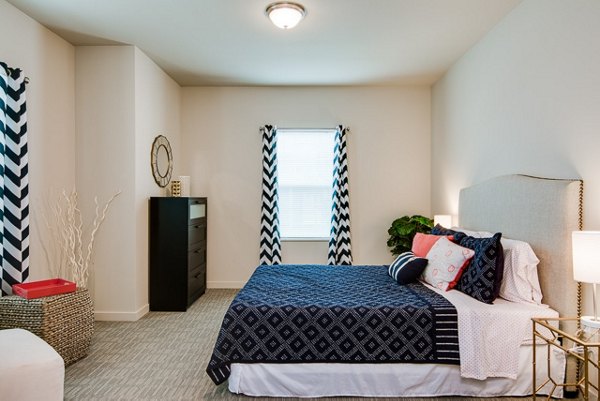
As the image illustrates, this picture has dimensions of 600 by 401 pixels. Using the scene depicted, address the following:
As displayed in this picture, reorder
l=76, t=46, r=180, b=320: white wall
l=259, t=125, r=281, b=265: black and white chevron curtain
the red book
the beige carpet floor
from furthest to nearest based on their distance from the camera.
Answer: l=259, t=125, r=281, b=265: black and white chevron curtain < l=76, t=46, r=180, b=320: white wall < the red book < the beige carpet floor

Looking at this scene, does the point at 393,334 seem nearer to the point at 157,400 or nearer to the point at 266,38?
the point at 157,400

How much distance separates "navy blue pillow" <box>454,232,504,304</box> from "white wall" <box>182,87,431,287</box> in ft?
8.64

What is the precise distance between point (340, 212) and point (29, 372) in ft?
12.7

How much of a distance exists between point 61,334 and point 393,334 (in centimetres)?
227

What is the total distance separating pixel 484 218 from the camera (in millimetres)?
3465

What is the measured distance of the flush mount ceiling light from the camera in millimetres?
3036

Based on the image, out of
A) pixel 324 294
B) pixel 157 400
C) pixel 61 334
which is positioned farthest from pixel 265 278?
pixel 61 334

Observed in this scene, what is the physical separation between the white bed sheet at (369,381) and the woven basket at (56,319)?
51.6 inches

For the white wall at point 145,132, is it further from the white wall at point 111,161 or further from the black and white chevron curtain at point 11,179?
the black and white chevron curtain at point 11,179

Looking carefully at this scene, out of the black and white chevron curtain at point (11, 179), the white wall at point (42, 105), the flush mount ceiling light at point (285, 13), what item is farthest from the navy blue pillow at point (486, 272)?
the white wall at point (42, 105)

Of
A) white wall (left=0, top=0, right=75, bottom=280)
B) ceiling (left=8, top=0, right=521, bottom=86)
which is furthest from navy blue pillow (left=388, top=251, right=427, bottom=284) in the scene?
white wall (left=0, top=0, right=75, bottom=280)

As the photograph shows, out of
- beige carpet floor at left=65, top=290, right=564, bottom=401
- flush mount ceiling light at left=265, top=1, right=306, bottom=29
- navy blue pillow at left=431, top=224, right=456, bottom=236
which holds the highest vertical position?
flush mount ceiling light at left=265, top=1, right=306, bottom=29

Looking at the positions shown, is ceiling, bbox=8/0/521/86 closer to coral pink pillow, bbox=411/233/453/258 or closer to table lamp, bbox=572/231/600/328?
coral pink pillow, bbox=411/233/453/258

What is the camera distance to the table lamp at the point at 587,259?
1980 mm
